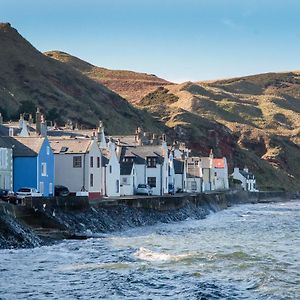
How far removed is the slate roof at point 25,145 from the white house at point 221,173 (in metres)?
73.1

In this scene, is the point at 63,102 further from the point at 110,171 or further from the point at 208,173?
the point at 110,171

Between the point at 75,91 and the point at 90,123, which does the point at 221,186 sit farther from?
the point at 75,91

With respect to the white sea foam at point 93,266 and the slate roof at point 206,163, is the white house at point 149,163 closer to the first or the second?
the slate roof at point 206,163

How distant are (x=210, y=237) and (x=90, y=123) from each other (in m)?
103

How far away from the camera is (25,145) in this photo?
63.7 metres

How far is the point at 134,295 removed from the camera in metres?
29.2

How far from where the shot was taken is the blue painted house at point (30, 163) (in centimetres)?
6250

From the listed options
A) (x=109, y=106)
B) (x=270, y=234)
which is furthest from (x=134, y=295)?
(x=109, y=106)

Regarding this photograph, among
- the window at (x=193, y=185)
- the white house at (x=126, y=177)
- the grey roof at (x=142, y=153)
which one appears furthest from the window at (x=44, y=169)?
the window at (x=193, y=185)

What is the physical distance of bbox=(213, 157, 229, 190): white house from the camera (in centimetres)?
13500

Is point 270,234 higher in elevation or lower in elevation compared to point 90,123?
lower

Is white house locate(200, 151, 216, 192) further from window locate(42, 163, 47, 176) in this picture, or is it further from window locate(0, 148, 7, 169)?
window locate(0, 148, 7, 169)

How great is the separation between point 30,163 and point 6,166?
231 centimetres

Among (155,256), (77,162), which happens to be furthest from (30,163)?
(155,256)
